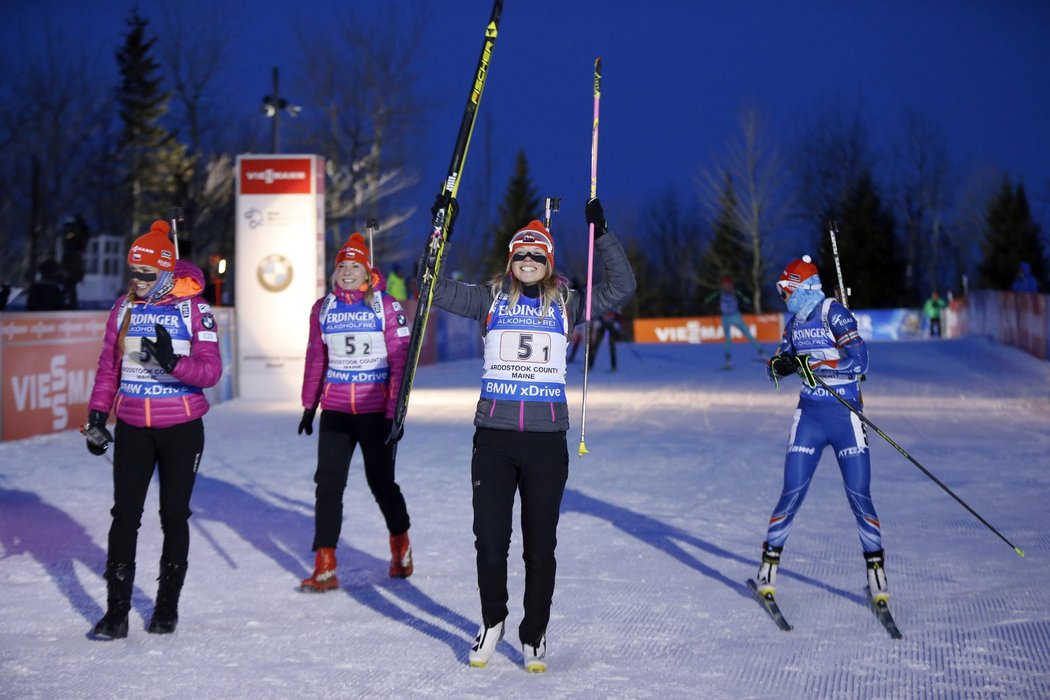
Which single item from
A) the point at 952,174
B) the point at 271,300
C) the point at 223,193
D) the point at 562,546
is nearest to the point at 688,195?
the point at 952,174

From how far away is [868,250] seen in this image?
63.3 metres

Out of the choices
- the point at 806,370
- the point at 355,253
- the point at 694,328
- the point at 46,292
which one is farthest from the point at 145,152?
the point at 806,370

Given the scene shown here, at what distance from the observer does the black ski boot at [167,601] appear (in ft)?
18.8

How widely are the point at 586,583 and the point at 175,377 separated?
260 cm

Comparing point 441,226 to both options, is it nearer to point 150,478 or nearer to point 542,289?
point 542,289

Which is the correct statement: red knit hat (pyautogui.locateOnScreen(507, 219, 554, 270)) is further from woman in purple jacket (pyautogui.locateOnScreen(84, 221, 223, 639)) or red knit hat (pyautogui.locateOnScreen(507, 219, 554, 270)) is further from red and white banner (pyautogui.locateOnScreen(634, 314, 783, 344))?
red and white banner (pyautogui.locateOnScreen(634, 314, 783, 344))

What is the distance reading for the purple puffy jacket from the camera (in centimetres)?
567

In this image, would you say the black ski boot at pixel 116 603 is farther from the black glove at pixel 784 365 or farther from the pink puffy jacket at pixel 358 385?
the black glove at pixel 784 365

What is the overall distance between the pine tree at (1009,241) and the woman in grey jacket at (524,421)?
63426 mm

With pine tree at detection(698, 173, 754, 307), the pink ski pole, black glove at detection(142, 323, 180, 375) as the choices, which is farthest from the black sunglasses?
pine tree at detection(698, 173, 754, 307)

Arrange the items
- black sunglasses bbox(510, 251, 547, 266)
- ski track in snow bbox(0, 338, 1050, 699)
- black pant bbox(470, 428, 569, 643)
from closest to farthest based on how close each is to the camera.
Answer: ski track in snow bbox(0, 338, 1050, 699) → black pant bbox(470, 428, 569, 643) → black sunglasses bbox(510, 251, 547, 266)

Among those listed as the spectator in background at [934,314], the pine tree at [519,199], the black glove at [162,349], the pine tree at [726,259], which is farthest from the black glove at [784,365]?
the pine tree at [519,199]

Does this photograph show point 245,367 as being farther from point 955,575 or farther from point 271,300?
point 955,575

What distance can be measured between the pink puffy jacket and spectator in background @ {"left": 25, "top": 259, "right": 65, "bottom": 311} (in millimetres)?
9758
